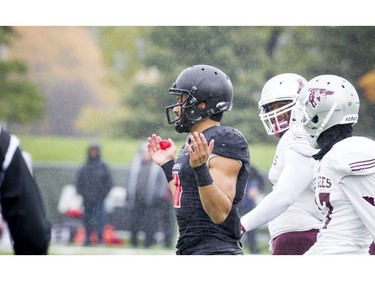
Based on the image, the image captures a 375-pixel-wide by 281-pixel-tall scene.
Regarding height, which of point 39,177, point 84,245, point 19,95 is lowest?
point 84,245

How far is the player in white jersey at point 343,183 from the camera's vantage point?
417 cm

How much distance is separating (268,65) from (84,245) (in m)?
2.96

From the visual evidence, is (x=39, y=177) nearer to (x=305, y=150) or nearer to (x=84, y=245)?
(x=84, y=245)

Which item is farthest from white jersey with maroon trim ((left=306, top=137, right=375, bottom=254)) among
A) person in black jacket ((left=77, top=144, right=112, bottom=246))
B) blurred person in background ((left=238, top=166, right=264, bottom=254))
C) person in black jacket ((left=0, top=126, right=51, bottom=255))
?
person in black jacket ((left=77, top=144, right=112, bottom=246))

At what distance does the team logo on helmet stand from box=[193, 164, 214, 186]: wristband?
2.90 ft

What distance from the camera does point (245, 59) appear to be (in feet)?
35.1

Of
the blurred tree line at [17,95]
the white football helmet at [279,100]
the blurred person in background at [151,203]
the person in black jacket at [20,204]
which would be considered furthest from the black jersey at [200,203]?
the blurred tree line at [17,95]

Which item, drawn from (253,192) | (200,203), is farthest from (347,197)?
(253,192)

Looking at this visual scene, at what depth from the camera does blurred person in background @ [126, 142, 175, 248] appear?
9805 millimetres

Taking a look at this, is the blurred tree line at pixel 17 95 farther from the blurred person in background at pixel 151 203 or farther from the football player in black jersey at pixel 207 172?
the football player in black jersey at pixel 207 172

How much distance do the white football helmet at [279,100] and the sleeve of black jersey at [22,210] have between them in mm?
2645
